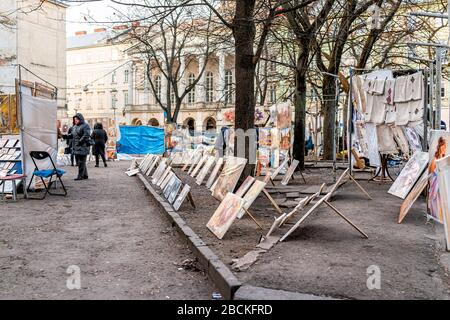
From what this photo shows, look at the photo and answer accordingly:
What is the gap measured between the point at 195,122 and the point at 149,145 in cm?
3398

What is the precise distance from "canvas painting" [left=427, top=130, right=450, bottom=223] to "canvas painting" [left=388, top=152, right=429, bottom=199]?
1.18m

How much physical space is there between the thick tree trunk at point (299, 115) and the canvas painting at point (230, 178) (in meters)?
6.76

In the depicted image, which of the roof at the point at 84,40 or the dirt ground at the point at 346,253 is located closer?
the dirt ground at the point at 346,253

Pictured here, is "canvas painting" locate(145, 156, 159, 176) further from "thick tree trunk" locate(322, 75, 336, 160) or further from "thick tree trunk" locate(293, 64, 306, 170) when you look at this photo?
"thick tree trunk" locate(322, 75, 336, 160)

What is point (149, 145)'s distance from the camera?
34.2 meters

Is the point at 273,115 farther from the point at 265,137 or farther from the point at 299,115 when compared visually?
the point at 299,115

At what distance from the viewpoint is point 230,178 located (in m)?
9.51

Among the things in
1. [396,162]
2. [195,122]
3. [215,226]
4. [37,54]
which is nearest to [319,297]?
[215,226]

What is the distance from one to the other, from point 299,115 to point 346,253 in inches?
452

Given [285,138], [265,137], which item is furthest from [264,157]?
[285,138]

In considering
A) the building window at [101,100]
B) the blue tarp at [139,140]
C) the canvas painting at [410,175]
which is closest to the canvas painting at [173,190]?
the canvas painting at [410,175]

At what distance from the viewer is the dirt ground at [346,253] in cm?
424

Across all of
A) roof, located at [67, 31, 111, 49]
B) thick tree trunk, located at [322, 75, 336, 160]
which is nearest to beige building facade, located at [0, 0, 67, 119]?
thick tree trunk, located at [322, 75, 336, 160]

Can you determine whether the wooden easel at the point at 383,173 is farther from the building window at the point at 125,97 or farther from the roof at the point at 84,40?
the roof at the point at 84,40
